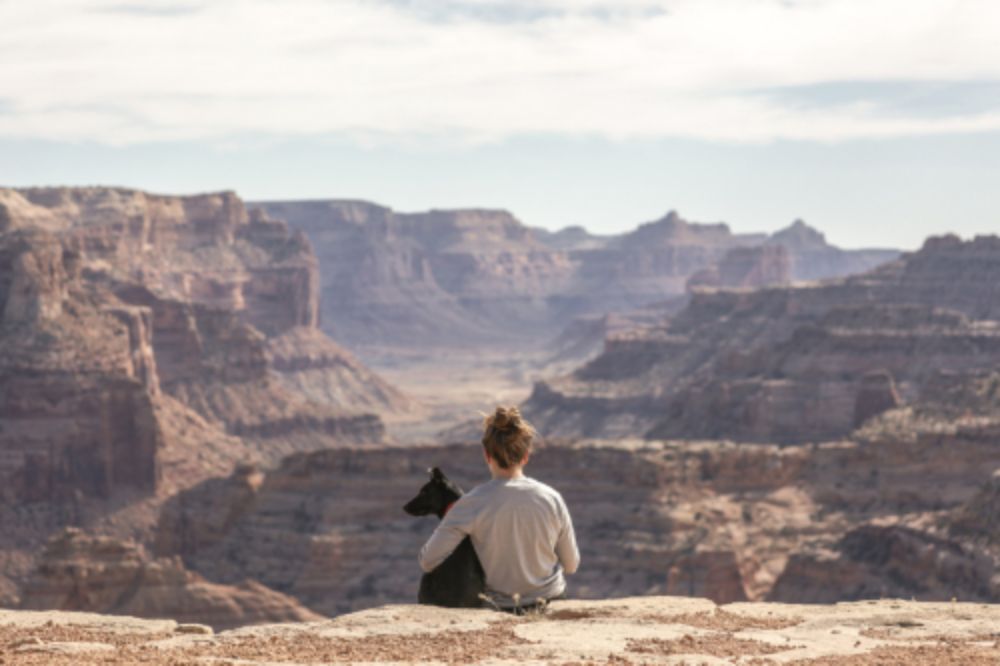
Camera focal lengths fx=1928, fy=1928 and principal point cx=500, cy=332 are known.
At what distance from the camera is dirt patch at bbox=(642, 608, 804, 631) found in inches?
929

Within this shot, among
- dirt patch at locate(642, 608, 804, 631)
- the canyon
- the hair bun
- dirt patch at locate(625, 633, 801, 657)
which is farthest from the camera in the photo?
the canyon

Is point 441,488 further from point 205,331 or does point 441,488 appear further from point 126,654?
point 205,331

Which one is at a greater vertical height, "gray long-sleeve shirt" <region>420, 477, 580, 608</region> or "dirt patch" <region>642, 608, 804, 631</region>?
"gray long-sleeve shirt" <region>420, 477, 580, 608</region>

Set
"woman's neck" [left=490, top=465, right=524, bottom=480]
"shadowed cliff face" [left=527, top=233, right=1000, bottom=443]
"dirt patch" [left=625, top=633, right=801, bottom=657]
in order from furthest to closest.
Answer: "shadowed cliff face" [left=527, top=233, right=1000, bottom=443] < "woman's neck" [left=490, top=465, right=524, bottom=480] < "dirt patch" [left=625, top=633, right=801, bottom=657]

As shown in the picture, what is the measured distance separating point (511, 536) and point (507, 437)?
4.42 feet

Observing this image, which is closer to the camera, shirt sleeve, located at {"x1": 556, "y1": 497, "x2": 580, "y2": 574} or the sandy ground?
the sandy ground

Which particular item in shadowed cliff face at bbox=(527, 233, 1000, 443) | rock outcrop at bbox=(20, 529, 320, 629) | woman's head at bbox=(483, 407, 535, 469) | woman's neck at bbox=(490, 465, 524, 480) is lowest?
rock outcrop at bbox=(20, 529, 320, 629)

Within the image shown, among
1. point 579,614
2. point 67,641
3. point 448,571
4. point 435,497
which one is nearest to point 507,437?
point 435,497

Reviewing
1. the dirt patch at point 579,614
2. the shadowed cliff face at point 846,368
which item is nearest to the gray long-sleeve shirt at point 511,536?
the dirt patch at point 579,614

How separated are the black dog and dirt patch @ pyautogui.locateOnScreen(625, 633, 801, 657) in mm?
2250

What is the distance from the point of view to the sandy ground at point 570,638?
20.9 m

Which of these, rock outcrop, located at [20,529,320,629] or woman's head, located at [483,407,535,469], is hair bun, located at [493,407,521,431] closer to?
woman's head, located at [483,407,535,469]

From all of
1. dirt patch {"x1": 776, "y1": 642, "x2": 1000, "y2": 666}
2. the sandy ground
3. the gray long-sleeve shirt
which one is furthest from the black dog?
dirt patch {"x1": 776, "y1": 642, "x2": 1000, "y2": 666}

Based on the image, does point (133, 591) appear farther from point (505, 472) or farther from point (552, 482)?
point (505, 472)
